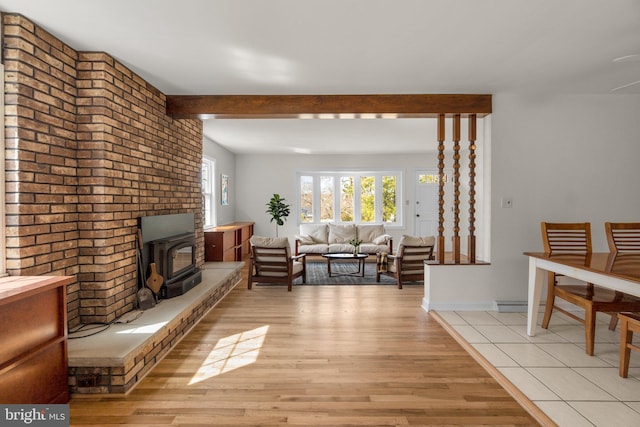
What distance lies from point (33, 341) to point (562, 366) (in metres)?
3.45

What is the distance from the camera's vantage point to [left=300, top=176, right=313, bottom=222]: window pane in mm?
9086

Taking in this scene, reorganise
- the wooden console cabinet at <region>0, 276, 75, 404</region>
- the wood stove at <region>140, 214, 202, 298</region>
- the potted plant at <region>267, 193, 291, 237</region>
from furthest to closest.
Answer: the potted plant at <region>267, 193, 291, 237</region>, the wood stove at <region>140, 214, 202, 298</region>, the wooden console cabinet at <region>0, 276, 75, 404</region>

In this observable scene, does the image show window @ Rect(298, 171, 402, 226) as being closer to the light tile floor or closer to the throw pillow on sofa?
the throw pillow on sofa

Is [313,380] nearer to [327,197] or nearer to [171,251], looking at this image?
[171,251]

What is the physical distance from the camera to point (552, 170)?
396cm

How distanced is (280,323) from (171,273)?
1.25 m

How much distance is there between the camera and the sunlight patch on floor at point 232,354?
2.61m

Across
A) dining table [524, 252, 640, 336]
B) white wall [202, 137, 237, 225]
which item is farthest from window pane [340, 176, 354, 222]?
dining table [524, 252, 640, 336]

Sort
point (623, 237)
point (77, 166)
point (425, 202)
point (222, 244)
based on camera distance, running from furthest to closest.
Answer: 1. point (425, 202)
2. point (222, 244)
3. point (623, 237)
4. point (77, 166)

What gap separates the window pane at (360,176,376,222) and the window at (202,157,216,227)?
12.3 feet

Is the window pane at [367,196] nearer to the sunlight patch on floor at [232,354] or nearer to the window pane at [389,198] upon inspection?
the window pane at [389,198]

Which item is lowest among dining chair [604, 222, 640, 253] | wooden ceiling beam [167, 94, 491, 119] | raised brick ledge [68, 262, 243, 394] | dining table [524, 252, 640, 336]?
raised brick ledge [68, 262, 243, 394]

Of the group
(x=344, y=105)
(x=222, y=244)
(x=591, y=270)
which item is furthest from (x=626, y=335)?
(x=222, y=244)

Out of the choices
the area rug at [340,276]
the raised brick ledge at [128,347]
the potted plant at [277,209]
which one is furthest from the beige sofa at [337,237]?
the raised brick ledge at [128,347]
